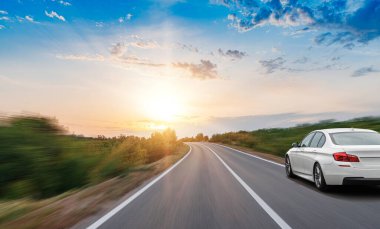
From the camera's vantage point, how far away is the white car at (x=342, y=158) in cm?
968

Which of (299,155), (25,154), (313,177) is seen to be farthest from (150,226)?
(299,155)

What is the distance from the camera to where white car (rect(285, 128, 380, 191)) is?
968cm

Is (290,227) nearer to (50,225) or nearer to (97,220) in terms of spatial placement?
(97,220)

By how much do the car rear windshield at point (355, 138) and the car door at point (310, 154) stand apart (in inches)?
23.2

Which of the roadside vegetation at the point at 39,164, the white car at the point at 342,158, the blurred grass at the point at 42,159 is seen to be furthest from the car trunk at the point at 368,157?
the blurred grass at the point at 42,159

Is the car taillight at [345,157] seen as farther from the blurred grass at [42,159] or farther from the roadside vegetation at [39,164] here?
the blurred grass at [42,159]

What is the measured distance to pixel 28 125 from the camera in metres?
11.9

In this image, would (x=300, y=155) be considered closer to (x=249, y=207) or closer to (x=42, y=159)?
(x=249, y=207)

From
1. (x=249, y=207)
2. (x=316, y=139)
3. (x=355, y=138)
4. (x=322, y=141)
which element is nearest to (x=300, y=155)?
(x=316, y=139)

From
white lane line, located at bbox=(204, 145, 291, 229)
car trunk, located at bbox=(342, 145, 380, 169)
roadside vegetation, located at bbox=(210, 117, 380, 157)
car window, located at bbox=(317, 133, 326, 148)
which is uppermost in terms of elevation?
roadside vegetation, located at bbox=(210, 117, 380, 157)

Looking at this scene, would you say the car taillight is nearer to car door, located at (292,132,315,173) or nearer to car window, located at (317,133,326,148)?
car window, located at (317,133,326,148)

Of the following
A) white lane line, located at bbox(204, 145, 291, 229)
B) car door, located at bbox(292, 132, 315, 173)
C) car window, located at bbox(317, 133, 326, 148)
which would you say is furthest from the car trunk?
car door, located at bbox(292, 132, 315, 173)

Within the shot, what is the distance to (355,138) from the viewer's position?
35.8 ft

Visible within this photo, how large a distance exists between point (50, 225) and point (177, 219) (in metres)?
2.16
